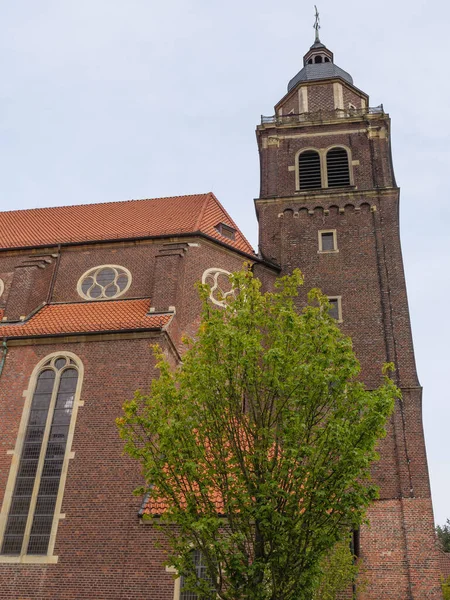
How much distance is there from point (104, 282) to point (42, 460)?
7399mm

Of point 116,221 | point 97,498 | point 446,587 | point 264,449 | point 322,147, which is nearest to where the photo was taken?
point 264,449

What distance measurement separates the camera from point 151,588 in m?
14.6


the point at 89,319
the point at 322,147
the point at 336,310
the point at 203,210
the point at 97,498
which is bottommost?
the point at 97,498

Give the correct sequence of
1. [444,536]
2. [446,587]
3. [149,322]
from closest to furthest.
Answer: [149,322]
[446,587]
[444,536]

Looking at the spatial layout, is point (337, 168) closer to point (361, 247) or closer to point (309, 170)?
point (309, 170)

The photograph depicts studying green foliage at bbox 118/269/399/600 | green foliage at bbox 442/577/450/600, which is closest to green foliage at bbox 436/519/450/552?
green foliage at bbox 442/577/450/600

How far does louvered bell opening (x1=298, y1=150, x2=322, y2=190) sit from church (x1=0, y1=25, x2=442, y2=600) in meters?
0.07

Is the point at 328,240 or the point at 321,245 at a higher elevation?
the point at 328,240

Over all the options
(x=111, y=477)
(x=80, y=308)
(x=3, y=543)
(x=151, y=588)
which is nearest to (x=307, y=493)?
(x=151, y=588)

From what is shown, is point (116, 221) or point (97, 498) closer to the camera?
point (97, 498)

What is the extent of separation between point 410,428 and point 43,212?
727 inches

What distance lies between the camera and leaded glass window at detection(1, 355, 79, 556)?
53.3 ft

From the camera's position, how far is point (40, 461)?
1717cm

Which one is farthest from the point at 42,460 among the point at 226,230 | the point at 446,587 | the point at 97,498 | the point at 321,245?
the point at 446,587
